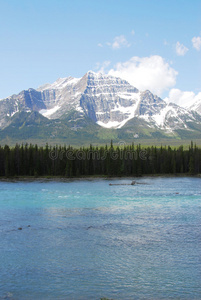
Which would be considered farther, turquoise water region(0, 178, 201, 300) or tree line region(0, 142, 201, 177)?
tree line region(0, 142, 201, 177)

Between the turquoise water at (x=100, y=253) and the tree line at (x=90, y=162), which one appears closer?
the turquoise water at (x=100, y=253)

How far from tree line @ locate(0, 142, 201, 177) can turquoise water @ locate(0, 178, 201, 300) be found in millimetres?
96380

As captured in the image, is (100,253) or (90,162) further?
(90,162)

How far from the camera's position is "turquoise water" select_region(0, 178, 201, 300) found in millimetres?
26859

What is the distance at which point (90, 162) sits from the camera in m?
173

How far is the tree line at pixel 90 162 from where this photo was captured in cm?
15962

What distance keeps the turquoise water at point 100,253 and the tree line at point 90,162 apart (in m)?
96.4

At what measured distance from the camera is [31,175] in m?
160

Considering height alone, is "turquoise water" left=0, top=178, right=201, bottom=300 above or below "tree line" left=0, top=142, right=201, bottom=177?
below

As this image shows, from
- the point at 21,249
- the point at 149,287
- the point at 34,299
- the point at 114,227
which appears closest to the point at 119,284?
the point at 149,287

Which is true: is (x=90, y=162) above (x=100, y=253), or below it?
above

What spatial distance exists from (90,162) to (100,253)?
137107mm

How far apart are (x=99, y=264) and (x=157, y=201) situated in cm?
4648

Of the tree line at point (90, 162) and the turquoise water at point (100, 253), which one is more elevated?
the tree line at point (90, 162)
